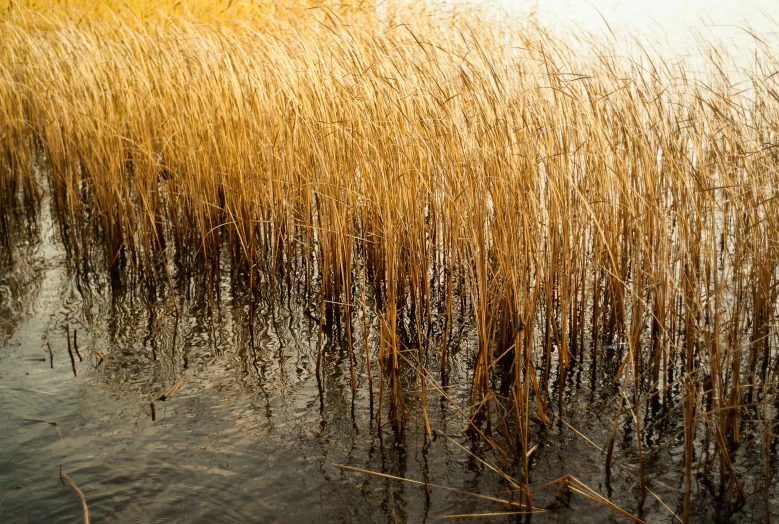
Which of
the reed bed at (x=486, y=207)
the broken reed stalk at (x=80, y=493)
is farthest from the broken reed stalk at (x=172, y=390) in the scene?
the reed bed at (x=486, y=207)

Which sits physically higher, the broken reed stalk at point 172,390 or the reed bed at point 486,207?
the reed bed at point 486,207

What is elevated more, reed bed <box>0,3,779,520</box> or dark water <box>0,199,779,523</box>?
reed bed <box>0,3,779,520</box>

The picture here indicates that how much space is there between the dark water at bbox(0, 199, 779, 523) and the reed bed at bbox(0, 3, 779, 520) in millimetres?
104

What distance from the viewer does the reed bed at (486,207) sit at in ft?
7.58

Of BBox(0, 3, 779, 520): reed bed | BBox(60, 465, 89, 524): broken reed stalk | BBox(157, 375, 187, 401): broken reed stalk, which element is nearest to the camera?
BBox(60, 465, 89, 524): broken reed stalk

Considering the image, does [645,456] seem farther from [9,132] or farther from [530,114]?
[9,132]

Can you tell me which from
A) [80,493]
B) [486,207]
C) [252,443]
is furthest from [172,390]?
[486,207]

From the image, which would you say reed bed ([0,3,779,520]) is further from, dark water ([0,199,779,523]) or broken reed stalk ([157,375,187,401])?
broken reed stalk ([157,375,187,401])

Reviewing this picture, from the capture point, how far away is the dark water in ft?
6.82

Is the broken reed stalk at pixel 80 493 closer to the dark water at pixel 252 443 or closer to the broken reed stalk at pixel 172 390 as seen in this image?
the dark water at pixel 252 443

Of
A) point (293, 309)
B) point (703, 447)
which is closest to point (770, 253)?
point (703, 447)

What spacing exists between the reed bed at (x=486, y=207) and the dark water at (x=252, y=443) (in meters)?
0.10

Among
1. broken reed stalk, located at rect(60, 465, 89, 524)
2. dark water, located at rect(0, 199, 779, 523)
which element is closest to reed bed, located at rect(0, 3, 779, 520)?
dark water, located at rect(0, 199, 779, 523)

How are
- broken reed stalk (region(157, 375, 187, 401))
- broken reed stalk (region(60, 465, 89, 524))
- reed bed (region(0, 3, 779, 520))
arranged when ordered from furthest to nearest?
broken reed stalk (region(157, 375, 187, 401)) → reed bed (region(0, 3, 779, 520)) → broken reed stalk (region(60, 465, 89, 524))
